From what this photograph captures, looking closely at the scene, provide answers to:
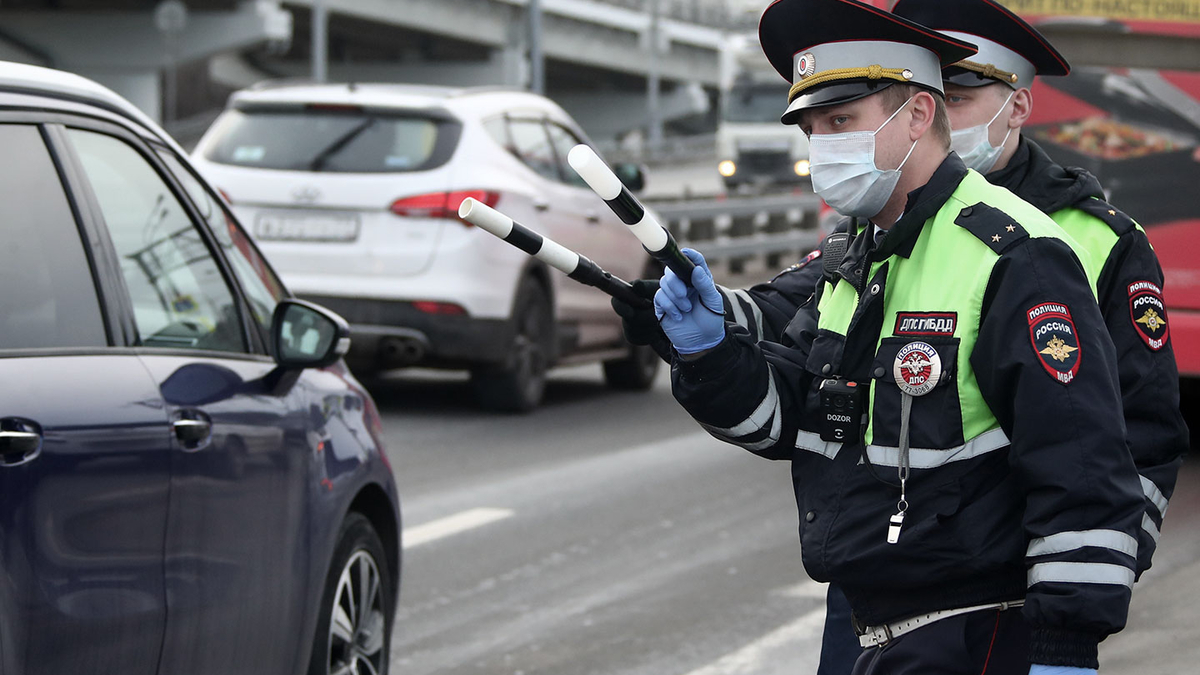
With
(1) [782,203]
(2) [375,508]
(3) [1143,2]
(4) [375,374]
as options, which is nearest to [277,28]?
(1) [782,203]

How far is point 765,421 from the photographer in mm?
3123

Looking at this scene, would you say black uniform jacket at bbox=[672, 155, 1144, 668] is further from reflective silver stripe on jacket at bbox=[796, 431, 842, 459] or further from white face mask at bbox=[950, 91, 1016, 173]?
white face mask at bbox=[950, 91, 1016, 173]

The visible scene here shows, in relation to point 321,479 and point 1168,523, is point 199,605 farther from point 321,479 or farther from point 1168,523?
point 1168,523

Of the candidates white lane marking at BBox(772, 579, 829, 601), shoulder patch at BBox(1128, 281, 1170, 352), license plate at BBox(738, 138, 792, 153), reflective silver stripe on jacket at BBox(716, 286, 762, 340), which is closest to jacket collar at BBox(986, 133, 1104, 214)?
shoulder patch at BBox(1128, 281, 1170, 352)

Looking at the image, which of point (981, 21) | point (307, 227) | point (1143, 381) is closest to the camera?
point (1143, 381)

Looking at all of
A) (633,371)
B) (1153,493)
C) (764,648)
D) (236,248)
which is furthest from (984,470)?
(633,371)

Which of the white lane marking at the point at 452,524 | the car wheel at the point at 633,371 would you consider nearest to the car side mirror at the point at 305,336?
the white lane marking at the point at 452,524

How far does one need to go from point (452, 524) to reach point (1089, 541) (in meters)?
5.38

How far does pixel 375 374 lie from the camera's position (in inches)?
500

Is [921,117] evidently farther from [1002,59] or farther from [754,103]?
[754,103]

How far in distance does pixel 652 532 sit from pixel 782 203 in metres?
Result: 17.2

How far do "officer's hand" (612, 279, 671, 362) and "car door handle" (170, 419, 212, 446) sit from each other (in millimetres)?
973

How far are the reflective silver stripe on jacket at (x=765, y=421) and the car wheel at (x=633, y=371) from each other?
31.5 ft

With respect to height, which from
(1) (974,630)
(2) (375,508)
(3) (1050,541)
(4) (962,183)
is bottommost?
(2) (375,508)
